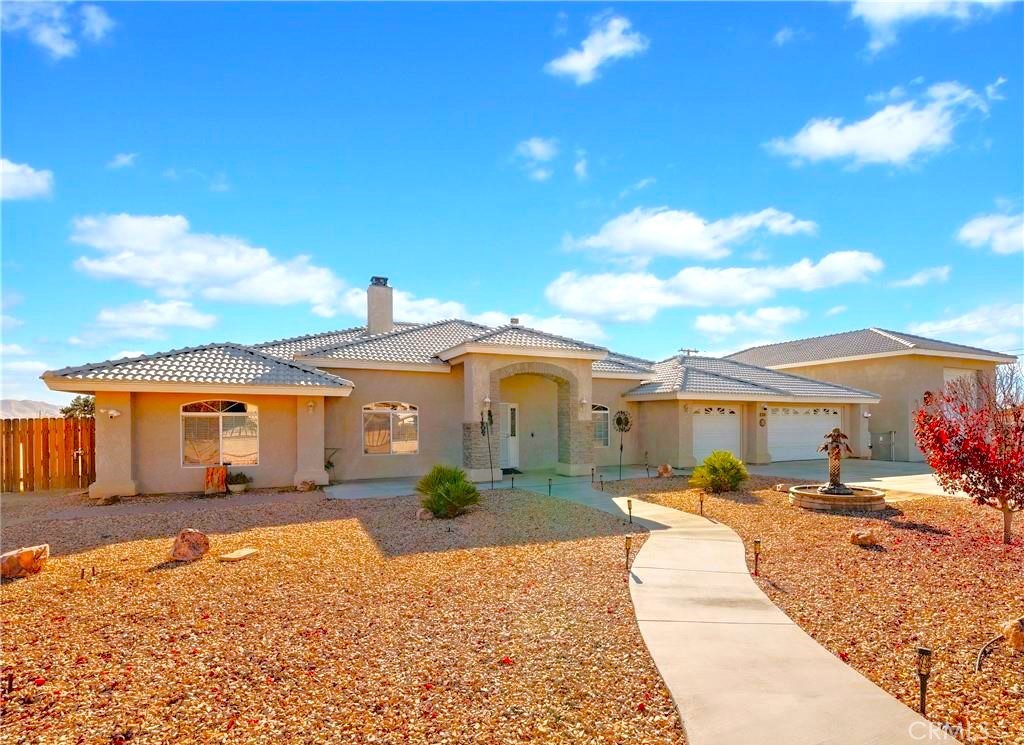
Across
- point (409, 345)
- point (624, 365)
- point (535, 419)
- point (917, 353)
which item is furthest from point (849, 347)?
point (409, 345)

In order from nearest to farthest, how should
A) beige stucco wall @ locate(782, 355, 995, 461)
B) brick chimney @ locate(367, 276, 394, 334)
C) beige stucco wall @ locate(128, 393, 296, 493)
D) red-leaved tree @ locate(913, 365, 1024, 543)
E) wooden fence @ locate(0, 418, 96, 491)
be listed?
1. red-leaved tree @ locate(913, 365, 1024, 543)
2. beige stucco wall @ locate(128, 393, 296, 493)
3. wooden fence @ locate(0, 418, 96, 491)
4. brick chimney @ locate(367, 276, 394, 334)
5. beige stucco wall @ locate(782, 355, 995, 461)

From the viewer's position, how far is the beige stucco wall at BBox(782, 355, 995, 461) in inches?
940

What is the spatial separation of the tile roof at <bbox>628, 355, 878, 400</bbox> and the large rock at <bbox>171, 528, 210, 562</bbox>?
1478 centimetres

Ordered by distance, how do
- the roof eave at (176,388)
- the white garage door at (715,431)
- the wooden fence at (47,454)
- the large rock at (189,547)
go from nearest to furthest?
the large rock at (189,547) < the roof eave at (176,388) < the wooden fence at (47,454) < the white garage door at (715,431)

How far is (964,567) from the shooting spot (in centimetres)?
757

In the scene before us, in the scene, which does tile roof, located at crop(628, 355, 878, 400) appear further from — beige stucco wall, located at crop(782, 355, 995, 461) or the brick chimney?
the brick chimney

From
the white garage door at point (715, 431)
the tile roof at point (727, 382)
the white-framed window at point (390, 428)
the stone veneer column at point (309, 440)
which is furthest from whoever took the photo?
the white garage door at point (715, 431)

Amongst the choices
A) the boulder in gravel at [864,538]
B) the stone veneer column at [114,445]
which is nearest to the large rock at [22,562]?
the stone veneer column at [114,445]

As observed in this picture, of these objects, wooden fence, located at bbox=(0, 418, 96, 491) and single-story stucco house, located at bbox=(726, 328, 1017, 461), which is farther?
single-story stucco house, located at bbox=(726, 328, 1017, 461)

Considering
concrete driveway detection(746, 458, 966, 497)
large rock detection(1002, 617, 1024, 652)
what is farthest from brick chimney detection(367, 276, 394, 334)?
large rock detection(1002, 617, 1024, 652)

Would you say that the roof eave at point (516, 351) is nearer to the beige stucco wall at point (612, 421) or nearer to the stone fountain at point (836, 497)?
the beige stucco wall at point (612, 421)

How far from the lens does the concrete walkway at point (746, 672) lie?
3.78 m

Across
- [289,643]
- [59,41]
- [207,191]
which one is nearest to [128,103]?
[59,41]

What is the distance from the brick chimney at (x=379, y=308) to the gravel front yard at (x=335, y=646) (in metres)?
12.8
